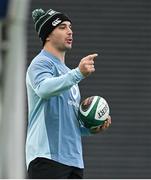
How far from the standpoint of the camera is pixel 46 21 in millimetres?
6285

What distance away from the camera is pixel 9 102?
11.9ft

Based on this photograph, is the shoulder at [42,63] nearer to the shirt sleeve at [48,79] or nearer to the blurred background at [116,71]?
the shirt sleeve at [48,79]

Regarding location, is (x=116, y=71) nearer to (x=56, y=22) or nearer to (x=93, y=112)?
(x=56, y=22)

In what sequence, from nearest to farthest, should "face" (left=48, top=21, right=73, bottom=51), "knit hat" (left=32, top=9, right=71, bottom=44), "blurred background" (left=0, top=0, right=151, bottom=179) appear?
"face" (left=48, top=21, right=73, bottom=51), "knit hat" (left=32, top=9, right=71, bottom=44), "blurred background" (left=0, top=0, right=151, bottom=179)

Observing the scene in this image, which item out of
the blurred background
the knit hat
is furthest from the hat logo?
the blurred background

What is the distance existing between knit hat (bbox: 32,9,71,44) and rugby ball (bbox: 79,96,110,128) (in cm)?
53

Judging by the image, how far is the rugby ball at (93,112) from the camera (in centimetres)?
602

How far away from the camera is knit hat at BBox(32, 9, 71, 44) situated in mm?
6219

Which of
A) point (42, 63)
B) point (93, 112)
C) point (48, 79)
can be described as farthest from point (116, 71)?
point (48, 79)

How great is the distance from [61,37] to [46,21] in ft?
0.78

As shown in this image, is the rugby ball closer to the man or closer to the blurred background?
the man

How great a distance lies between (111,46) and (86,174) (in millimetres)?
1664

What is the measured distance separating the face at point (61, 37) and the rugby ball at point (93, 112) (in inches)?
15.4

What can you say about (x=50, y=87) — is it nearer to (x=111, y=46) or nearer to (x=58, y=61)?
(x=58, y=61)
